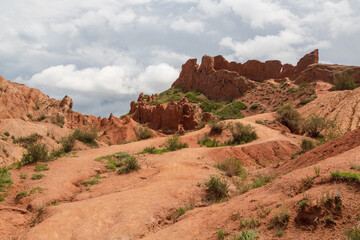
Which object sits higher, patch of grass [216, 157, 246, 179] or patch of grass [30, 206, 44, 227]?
patch of grass [216, 157, 246, 179]

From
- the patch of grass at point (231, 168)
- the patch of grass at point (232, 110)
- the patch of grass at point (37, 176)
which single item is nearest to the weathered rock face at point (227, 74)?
the patch of grass at point (232, 110)

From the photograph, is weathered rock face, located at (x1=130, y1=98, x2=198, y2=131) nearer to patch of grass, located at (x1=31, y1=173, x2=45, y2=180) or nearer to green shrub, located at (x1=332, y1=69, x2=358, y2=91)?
green shrub, located at (x1=332, y1=69, x2=358, y2=91)

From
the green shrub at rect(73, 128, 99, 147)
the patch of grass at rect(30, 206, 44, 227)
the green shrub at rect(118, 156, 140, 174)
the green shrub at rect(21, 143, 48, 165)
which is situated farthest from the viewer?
the green shrub at rect(73, 128, 99, 147)

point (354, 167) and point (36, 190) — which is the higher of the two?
point (354, 167)

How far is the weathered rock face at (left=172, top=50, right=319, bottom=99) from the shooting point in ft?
180

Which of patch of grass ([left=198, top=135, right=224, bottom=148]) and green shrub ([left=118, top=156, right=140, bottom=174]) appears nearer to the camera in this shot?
green shrub ([left=118, top=156, right=140, bottom=174])

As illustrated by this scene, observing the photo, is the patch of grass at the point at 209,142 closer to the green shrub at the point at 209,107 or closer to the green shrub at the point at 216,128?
the green shrub at the point at 216,128

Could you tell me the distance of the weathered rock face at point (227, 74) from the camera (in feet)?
180

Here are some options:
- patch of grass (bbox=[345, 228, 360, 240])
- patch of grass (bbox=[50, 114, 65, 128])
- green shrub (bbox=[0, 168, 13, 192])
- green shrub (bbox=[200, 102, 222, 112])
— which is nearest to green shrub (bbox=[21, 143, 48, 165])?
green shrub (bbox=[0, 168, 13, 192])

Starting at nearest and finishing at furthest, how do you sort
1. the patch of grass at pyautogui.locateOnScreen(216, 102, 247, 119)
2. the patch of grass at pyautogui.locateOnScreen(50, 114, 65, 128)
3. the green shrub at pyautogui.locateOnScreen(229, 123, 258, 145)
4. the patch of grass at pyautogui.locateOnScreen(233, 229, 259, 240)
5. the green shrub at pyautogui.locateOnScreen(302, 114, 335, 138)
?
the patch of grass at pyautogui.locateOnScreen(233, 229, 259, 240)
the green shrub at pyautogui.locateOnScreen(229, 123, 258, 145)
the green shrub at pyautogui.locateOnScreen(302, 114, 335, 138)
the patch of grass at pyautogui.locateOnScreen(50, 114, 65, 128)
the patch of grass at pyautogui.locateOnScreen(216, 102, 247, 119)

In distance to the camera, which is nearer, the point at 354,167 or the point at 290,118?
the point at 354,167

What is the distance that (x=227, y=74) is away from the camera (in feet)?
184

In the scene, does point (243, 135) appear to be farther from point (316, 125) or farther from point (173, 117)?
point (173, 117)

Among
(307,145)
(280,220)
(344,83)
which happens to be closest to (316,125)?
(307,145)
